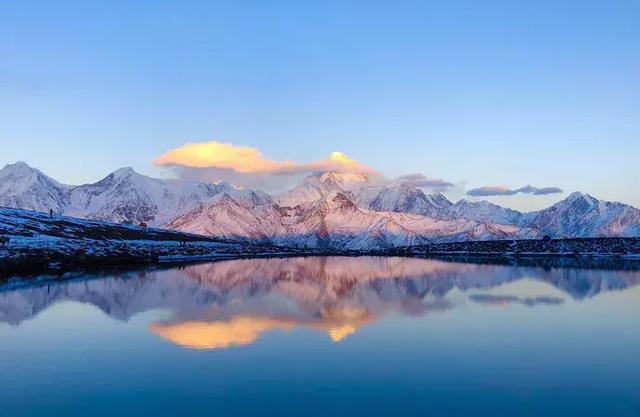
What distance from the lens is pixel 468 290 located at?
87750mm

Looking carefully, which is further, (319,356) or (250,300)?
(250,300)

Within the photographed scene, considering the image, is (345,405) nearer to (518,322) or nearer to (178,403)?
(178,403)

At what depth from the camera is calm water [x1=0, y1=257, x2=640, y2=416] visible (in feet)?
93.7

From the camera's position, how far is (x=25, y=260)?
421ft

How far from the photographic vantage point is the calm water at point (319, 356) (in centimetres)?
2855

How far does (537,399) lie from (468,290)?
196 feet

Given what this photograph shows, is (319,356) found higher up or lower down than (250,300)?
higher up

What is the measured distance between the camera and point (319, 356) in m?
38.9

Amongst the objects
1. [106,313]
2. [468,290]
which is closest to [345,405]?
[106,313]

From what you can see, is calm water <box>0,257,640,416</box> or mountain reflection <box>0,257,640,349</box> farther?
mountain reflection <box>0,257,640,349</box>

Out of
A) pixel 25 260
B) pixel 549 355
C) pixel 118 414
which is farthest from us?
pixel 25 260

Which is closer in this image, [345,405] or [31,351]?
[345,405]

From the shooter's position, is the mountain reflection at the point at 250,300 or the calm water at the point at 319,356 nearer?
the calm water at the point at 319,356

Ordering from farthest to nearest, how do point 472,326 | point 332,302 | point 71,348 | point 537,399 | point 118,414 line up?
point 332,302, point 472,326, point 71,348, point 537,399, point 118,414
